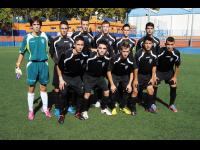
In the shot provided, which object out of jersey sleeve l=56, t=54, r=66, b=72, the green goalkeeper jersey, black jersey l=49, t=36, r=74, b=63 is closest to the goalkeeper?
the green goalkeeper jersey

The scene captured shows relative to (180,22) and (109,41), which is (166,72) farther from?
(180,22)

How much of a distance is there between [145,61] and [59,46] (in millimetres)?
2144

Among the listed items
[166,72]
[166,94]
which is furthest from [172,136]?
[166,94]

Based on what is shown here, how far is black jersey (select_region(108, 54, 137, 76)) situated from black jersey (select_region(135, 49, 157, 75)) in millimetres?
345

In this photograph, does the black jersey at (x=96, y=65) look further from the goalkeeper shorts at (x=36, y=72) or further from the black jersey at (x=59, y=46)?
the goalkeeper shorts at (x=36, y=72)

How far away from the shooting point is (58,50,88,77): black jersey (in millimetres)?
6789

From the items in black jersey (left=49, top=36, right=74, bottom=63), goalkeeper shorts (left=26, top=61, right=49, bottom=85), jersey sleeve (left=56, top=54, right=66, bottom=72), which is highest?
black jersey (left=49, top=36, right=74, bottom=63)

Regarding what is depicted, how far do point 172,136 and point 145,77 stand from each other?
2245 millimetres

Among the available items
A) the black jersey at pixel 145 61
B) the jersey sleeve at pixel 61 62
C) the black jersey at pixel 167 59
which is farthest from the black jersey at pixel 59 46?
the black jersey at pixel 167 59

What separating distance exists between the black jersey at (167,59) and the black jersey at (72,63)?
2076 millimetres

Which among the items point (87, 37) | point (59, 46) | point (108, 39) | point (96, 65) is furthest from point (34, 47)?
point (108, 39)

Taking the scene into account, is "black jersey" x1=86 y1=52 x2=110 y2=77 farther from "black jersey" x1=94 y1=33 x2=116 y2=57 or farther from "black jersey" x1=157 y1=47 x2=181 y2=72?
"black jersey" x1=157 y1=47 x2=181 y2=72

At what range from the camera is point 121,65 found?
742 centimetres

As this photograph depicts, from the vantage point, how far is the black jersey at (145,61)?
25.0 ft
